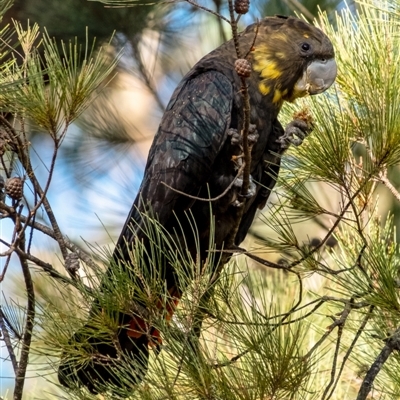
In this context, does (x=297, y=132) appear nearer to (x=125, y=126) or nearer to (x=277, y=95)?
(x=277, y=95)

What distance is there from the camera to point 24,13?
306 centimetres

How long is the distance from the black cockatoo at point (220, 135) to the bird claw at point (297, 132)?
1 centimetres

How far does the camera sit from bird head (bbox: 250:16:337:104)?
2.45 m

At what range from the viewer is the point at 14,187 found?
1.64m

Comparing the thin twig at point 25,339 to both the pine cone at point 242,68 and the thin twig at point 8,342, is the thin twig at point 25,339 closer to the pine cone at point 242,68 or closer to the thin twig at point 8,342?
the thin twig at point 8,342

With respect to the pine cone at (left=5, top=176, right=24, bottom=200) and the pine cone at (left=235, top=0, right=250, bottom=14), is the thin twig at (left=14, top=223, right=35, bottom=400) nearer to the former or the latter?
the pine cone at (left=5, top=176, right=24, bottom=200)

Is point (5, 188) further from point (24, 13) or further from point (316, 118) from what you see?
point (24, 13)

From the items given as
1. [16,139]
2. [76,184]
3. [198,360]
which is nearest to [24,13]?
[76,184]

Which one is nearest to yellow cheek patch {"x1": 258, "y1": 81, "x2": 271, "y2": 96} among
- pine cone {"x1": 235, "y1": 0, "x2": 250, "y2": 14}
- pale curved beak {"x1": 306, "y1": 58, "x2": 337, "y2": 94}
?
pale curved beak {"x1": 306, "y1": 58, "x2": 337, "y2": 94}

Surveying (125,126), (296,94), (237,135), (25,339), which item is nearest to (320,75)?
(296,94)

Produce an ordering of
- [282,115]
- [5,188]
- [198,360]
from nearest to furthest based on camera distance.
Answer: [198,360], [5,188], [282,115]

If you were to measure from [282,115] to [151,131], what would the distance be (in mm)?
1356

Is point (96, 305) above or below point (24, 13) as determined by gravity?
below

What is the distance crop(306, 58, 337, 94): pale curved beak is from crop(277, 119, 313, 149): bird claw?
340 mm
